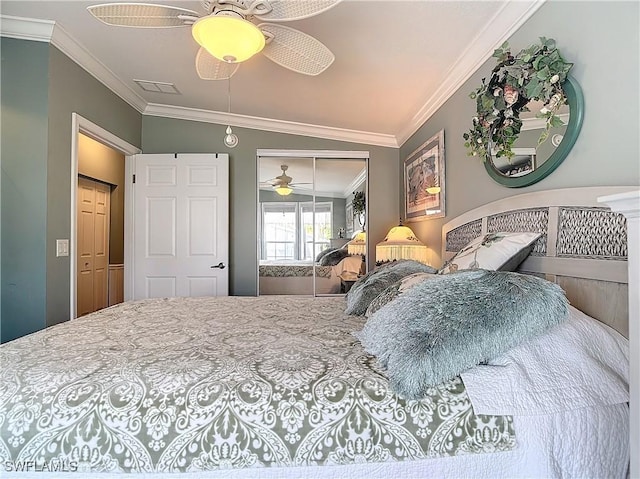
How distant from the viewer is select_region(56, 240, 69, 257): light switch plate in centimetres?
270

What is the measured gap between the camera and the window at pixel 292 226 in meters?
4.31

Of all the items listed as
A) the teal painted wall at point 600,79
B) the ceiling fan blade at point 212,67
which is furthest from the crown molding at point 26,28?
the teal painted wall at point 600,79

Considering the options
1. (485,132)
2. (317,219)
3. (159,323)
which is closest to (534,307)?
(485,132)

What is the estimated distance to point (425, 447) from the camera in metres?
0.96

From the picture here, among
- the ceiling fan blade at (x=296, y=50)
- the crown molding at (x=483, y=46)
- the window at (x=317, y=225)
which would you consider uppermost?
the crown molding at (x=483, y=46)

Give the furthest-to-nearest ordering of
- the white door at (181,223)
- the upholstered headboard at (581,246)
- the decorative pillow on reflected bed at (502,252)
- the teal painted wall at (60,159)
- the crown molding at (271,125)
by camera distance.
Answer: the crown molding at (271,125), the white door at (181,223), the teal painted wall at (60,159), the decorative pillow on reflected bed at (502,252), the upholstered headboard at (581,246)

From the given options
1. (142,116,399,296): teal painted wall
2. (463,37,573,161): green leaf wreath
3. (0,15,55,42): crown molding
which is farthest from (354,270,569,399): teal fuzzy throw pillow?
(142,116,399,296): teal painted wall

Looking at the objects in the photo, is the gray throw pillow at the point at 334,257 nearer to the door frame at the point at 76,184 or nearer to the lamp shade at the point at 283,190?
the lamp shade at the point at 283,190

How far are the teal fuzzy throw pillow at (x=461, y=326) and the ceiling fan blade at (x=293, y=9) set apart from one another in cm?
123

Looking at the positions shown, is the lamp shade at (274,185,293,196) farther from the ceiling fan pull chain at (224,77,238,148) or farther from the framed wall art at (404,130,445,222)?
the framed wall art at (404,130,445,222)

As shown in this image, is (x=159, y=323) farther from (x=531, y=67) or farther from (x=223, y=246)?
(x=223, y=246)

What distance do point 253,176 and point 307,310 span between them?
2539mm

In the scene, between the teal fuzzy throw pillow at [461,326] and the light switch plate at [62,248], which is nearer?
the teal fuzzy throw pillow at [461,326]

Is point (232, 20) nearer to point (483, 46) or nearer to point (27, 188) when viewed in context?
point (483, 46)
